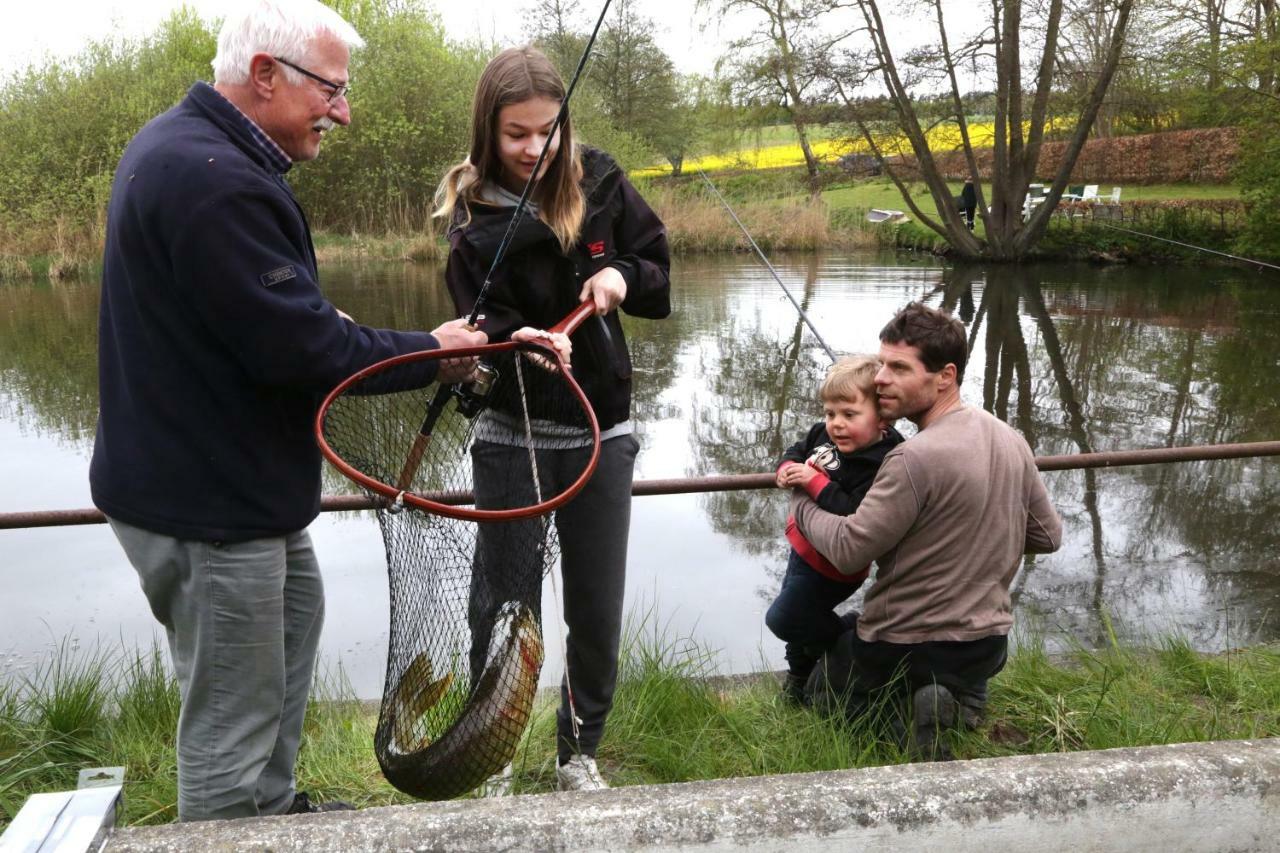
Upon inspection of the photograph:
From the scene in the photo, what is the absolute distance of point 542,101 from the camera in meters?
2.34

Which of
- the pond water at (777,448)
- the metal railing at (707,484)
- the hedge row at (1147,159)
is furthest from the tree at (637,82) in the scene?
the metal railing at (707,484)

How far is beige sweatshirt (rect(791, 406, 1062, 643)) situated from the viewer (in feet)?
8.41

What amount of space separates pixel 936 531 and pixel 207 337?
1656 millimetres

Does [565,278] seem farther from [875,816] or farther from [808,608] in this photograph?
[875,816]

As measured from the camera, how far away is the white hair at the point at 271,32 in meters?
1.94

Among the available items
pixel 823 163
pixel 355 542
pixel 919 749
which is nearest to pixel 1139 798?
pixel 919 749

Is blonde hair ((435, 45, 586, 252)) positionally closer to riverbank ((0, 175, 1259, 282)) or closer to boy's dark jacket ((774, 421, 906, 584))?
boy's dark jacket ((774, 421, 906, 584))

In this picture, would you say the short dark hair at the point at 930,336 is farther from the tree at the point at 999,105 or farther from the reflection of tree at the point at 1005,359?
the tree at the point at 999,105

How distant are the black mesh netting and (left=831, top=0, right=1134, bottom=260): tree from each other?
21.5m

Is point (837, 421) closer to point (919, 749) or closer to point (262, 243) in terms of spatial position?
point (919, 749)

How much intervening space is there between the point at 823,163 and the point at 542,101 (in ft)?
115

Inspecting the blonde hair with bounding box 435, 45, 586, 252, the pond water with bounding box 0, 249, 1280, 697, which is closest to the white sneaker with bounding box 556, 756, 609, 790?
the pond water with bounding box 0, 249, 1280, 697

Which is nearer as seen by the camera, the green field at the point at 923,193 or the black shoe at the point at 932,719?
the black shoe at the point at 932,719

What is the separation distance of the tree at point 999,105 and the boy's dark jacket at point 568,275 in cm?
2127
